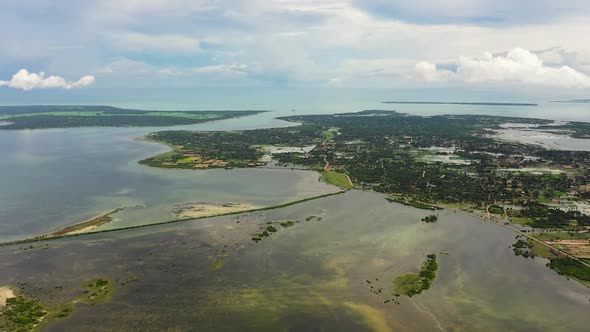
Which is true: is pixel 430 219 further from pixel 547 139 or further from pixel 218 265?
pixel 547 139

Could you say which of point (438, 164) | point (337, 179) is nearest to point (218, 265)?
point (337, 179)

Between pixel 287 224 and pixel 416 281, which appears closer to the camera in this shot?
pixel 416 281

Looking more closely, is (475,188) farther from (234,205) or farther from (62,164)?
(62,164)

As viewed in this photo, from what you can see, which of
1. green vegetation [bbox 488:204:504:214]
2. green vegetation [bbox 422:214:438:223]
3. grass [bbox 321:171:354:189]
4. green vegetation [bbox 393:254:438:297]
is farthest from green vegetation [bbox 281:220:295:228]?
green vegetation [bbox 488:204:504:214]

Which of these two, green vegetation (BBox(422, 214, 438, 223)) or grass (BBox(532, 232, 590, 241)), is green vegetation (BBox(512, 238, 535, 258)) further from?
green vegetation (BBox(422, 214, 438, 223))

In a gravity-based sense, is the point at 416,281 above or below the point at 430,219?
below

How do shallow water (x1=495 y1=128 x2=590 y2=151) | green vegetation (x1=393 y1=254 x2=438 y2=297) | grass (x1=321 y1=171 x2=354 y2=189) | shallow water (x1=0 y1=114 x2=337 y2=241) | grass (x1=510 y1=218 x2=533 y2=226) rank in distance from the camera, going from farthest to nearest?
shallow water (x1=495 y1=128 x2=590 y2=151)
grass (x1=321 y1=171 x2=354 y2=189)
shallow water (x1=0 y1=114 x2=337 y2=241)
grass (x1=510 y1=218 x2=533 y2=226)
green vegetation (x1=393 y1=254 x2=438 y2=297)

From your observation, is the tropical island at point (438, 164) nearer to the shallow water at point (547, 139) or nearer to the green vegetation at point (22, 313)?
the shallow water at point (547, 139)
